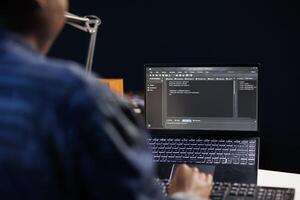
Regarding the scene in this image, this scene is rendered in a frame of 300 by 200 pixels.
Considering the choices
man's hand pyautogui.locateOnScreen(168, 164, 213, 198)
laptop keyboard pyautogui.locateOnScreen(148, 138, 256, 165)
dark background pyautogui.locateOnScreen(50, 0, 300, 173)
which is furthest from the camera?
dark background pyautogui.locateOnScreen(50, 0, 300, 173)

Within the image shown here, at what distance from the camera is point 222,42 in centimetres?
203

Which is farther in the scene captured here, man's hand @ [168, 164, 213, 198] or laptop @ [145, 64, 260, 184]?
laptop @ [145, 64, 260, 184]

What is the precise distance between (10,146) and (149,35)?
1.45 m

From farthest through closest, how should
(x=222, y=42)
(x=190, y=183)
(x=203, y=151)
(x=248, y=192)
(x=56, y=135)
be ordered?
(x=222, y=42)
(x=203, y=151)
(x=248, y=192)
(x=190, y=183)
(x=56, y=135)

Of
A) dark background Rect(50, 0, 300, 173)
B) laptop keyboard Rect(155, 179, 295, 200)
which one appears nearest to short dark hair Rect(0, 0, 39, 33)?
laptop keyboard Rect(155, 179, 295, 200)

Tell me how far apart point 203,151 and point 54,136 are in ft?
3.28

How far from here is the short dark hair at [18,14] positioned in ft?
2.37

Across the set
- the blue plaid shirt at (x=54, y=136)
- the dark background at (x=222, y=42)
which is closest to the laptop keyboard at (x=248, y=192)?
the dark background at (x=222, y=42)

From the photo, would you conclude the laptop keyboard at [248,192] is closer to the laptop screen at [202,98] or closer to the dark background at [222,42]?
the laptop screen at [202,98]

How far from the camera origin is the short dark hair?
2.37ft

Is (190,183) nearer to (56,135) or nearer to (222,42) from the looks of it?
(56,135)

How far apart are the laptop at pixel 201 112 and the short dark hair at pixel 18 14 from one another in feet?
3.07

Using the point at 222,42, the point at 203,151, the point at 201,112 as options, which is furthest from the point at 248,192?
the point at 222,42

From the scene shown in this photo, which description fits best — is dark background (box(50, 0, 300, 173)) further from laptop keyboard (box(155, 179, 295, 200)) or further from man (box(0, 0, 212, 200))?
man (box(0, 0, 212, 200))
